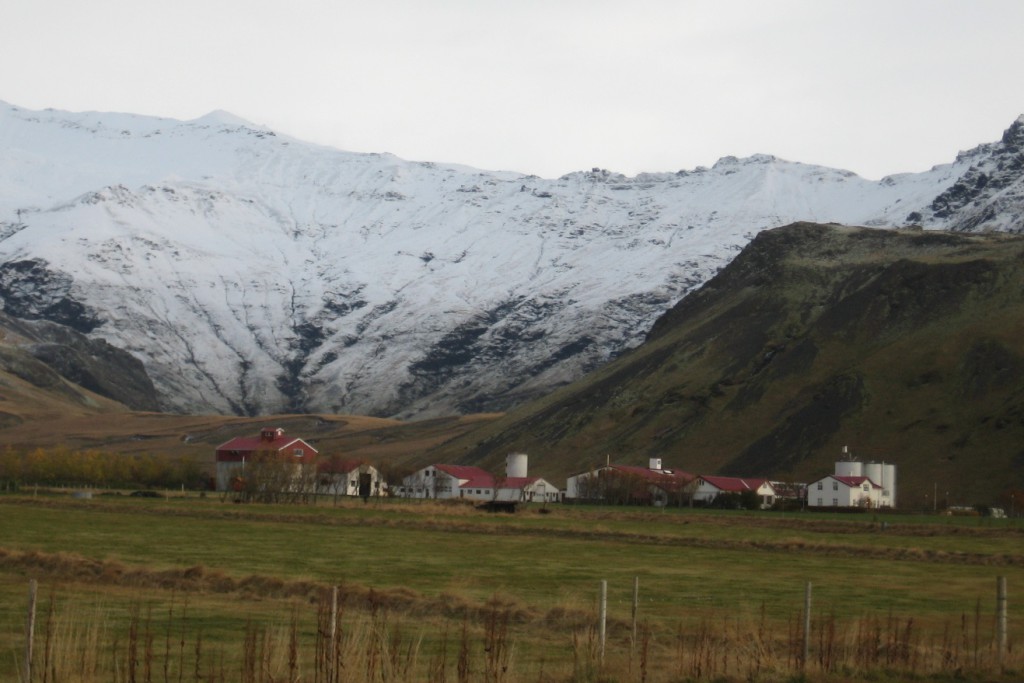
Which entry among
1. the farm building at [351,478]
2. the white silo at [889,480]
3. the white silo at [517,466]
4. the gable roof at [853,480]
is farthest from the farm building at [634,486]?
the farm building at [351,478]

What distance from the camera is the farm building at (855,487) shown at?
155000 millimetres

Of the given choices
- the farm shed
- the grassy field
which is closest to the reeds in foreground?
the grassy field

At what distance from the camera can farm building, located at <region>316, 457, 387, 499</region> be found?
534 ft

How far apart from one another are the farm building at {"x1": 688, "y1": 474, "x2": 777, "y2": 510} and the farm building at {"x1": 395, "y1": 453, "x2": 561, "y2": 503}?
2408cm

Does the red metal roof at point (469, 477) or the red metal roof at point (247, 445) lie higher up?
the red metal roof at point (247, 445)

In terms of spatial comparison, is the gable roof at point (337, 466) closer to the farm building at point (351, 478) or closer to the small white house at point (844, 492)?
the farm building at point (351, 478)

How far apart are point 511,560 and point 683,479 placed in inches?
4057

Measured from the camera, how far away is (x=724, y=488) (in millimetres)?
162500

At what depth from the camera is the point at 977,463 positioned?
6334 inches

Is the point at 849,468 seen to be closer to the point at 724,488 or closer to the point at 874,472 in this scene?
the point at 874,472

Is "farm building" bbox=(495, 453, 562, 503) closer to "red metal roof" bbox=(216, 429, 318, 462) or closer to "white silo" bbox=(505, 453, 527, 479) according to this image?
"white silo" bbox=(505, 453, 527, 479)

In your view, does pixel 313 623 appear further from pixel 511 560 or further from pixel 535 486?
pixel 535 486

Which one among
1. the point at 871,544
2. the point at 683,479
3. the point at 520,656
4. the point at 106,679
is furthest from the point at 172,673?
the point at 683,479

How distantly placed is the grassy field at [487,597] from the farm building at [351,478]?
67.0 metres
